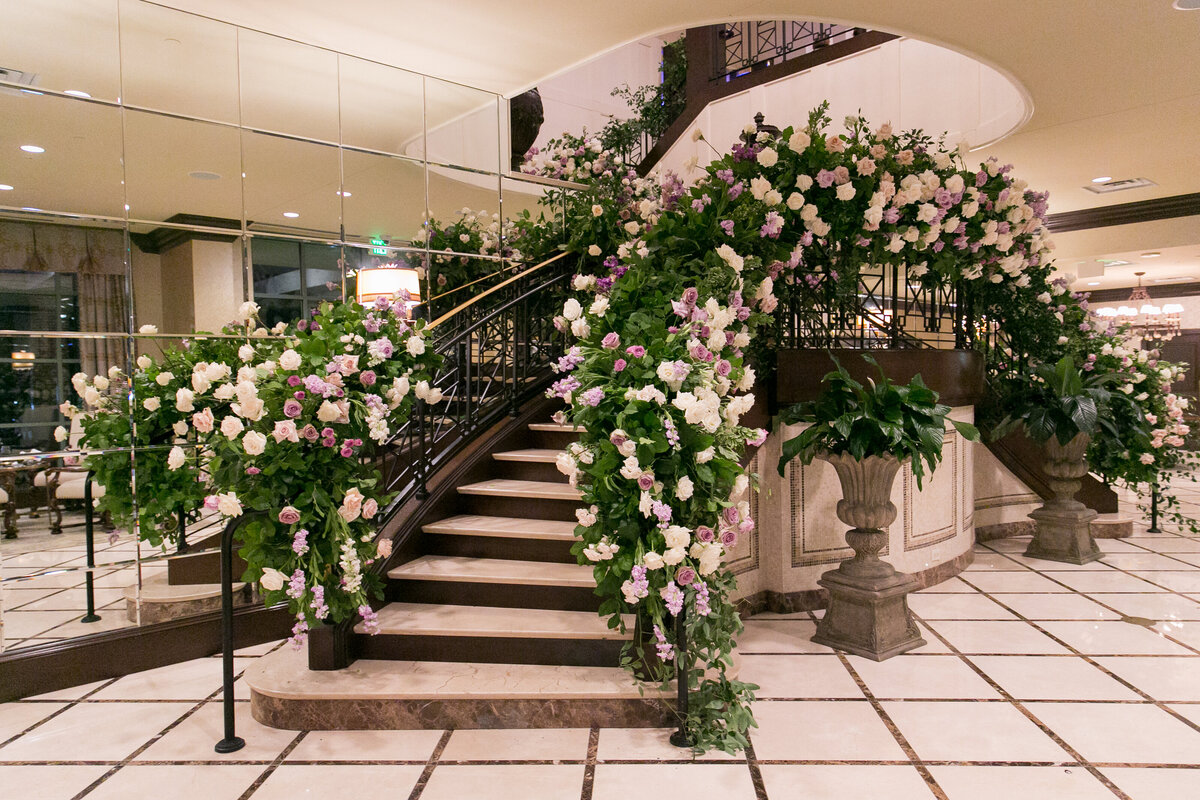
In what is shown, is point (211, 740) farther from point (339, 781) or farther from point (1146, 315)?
point (1146, 315)

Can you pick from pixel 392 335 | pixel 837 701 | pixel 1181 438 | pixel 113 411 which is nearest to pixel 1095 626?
pixel 837 701

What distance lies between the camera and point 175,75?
4.07 metres

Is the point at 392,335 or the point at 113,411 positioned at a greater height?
the point at 392,335

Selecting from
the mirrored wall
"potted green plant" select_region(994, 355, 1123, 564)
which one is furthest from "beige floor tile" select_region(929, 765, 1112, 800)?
the mirrored wall

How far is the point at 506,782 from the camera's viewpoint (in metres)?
2.65

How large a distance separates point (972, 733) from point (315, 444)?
2.97 metres

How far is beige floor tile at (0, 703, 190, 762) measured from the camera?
9.73ft

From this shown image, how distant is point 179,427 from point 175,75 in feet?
6.49

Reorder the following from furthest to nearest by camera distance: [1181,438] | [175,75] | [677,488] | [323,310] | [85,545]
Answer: [1181,438] → [175,75] → [85,545] → [323,310] → [677,488]

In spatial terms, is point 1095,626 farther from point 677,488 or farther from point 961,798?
point 677,488

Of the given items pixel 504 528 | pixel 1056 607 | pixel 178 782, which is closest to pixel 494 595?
pixel 504 528

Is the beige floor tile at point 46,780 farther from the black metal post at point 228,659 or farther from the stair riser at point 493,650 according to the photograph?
the stair riser at point 493,650

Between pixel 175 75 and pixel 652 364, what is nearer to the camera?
pixel 652 364

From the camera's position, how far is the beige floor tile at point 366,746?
287cm
